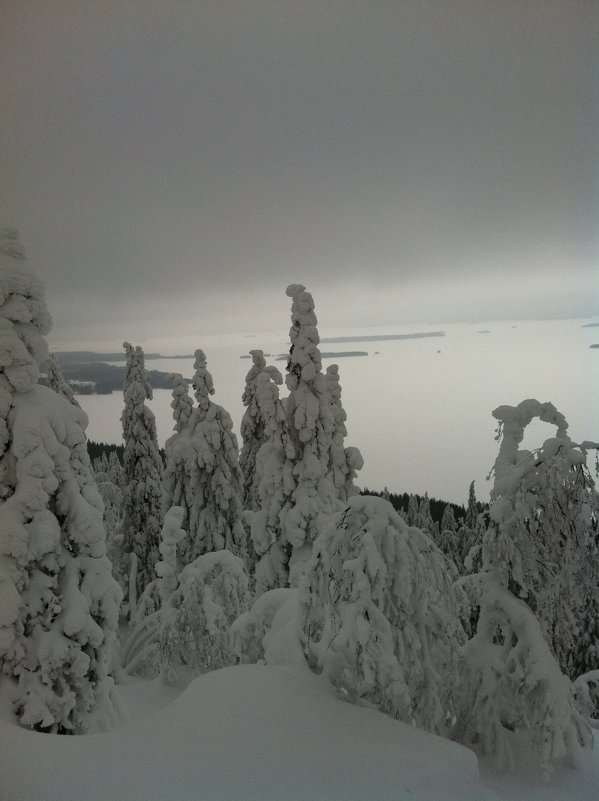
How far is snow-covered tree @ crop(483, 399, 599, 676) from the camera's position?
6996 mm

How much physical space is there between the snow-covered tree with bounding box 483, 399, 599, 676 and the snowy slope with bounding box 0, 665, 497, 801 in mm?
2493

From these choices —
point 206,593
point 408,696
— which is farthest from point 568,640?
point 206,593

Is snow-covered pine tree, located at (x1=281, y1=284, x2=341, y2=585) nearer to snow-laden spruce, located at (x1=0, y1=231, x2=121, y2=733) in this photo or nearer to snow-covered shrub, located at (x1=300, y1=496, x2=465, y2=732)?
snow-laden spruce, located at (x1=0, y1=231, x2=121, y2=733)

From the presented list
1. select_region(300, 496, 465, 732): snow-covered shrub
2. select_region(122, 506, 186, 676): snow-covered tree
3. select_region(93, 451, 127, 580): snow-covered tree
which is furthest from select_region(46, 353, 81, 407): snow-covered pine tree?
select_region(300, 496, 465, 732): snow-covered shrub

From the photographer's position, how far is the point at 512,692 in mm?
7062

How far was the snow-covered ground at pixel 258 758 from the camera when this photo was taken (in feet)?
16.2

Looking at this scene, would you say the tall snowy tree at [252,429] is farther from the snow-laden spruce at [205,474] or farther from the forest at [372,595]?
the forest at [372,595]

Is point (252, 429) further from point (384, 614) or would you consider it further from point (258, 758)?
point (258, 758)

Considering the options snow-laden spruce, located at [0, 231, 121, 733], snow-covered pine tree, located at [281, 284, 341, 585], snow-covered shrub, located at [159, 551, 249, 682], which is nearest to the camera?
snow-laden spruce, located at [0, 231, 121, 733]

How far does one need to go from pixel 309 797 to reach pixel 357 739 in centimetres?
92

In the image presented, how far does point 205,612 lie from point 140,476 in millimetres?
11760

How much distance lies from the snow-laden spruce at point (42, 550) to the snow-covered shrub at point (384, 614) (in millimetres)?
3183

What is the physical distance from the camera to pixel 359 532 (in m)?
6.77

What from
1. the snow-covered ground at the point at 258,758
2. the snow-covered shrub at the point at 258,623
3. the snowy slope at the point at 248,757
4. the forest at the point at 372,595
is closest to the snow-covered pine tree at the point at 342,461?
the snow-covered shrub at the point at 258,623
